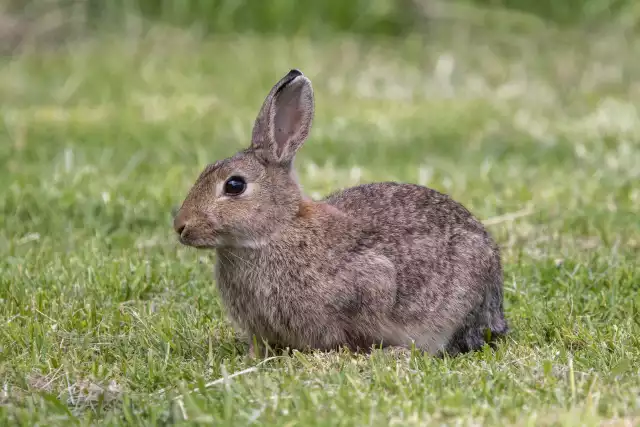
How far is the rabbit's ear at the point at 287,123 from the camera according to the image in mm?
5312

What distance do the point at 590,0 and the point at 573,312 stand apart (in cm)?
1078

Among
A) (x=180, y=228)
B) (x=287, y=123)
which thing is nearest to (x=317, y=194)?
(x=287, y=123)

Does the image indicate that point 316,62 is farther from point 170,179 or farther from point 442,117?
point 170,179

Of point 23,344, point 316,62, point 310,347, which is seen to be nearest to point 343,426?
point 310,347

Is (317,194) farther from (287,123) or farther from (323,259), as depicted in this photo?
(323,259)

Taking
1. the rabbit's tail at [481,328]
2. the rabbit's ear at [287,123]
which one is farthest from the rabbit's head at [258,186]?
the rabbit's tail at [481,328]

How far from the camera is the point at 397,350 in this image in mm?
5047

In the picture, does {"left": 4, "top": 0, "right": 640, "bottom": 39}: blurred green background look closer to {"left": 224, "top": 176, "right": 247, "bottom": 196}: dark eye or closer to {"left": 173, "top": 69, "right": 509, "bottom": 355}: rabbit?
{"left": 173, "top": 69, "right": 509, "bottom": 355}: rabbit

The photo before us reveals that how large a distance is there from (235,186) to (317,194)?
2974 mm

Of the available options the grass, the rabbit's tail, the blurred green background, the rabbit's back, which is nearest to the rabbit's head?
the rabbit's back

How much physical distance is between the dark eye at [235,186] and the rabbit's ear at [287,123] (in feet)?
0.72

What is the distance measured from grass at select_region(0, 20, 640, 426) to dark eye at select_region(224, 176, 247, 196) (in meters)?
0.66

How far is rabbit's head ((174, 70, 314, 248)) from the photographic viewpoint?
4.99 meters

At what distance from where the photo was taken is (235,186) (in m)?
5.13
